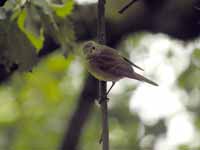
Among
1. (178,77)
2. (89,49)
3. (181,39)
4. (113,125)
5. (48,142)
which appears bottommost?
(48,142)

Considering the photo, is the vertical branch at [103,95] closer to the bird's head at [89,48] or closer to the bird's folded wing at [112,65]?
the bird's folded wing at [112,65]

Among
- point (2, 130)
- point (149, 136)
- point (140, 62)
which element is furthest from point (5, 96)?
point (149, 136)

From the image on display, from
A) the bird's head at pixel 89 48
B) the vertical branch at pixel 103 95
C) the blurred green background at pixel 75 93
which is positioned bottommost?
the blurred green background at pixel 75 93

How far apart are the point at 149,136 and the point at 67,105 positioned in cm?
354

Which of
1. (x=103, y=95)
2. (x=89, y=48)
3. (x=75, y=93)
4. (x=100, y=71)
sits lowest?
(x=75, y=93)

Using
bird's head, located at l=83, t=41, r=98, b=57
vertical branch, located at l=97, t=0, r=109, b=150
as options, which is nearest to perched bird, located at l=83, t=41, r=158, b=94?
bird's head, located at l=83, t=41, r=98, b=57

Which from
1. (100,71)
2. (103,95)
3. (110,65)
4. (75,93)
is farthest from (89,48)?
(75,93)

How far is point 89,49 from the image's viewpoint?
10.6 feet

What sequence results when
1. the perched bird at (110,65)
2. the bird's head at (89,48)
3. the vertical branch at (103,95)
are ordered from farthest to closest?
the bird's head at (89,48)
the perched bird at (110,65)
the vertical branch at (103,95)

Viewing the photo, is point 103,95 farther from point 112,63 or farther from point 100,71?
point 112,63

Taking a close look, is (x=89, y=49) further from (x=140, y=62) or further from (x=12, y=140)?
(x=12, y=140)

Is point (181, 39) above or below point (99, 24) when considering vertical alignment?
Answer: below

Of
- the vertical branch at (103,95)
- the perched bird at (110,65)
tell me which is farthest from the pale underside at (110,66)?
the vertical branch at (103,95)

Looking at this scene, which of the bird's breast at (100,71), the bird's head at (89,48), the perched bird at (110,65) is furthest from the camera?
the bird's head at (89,48)
